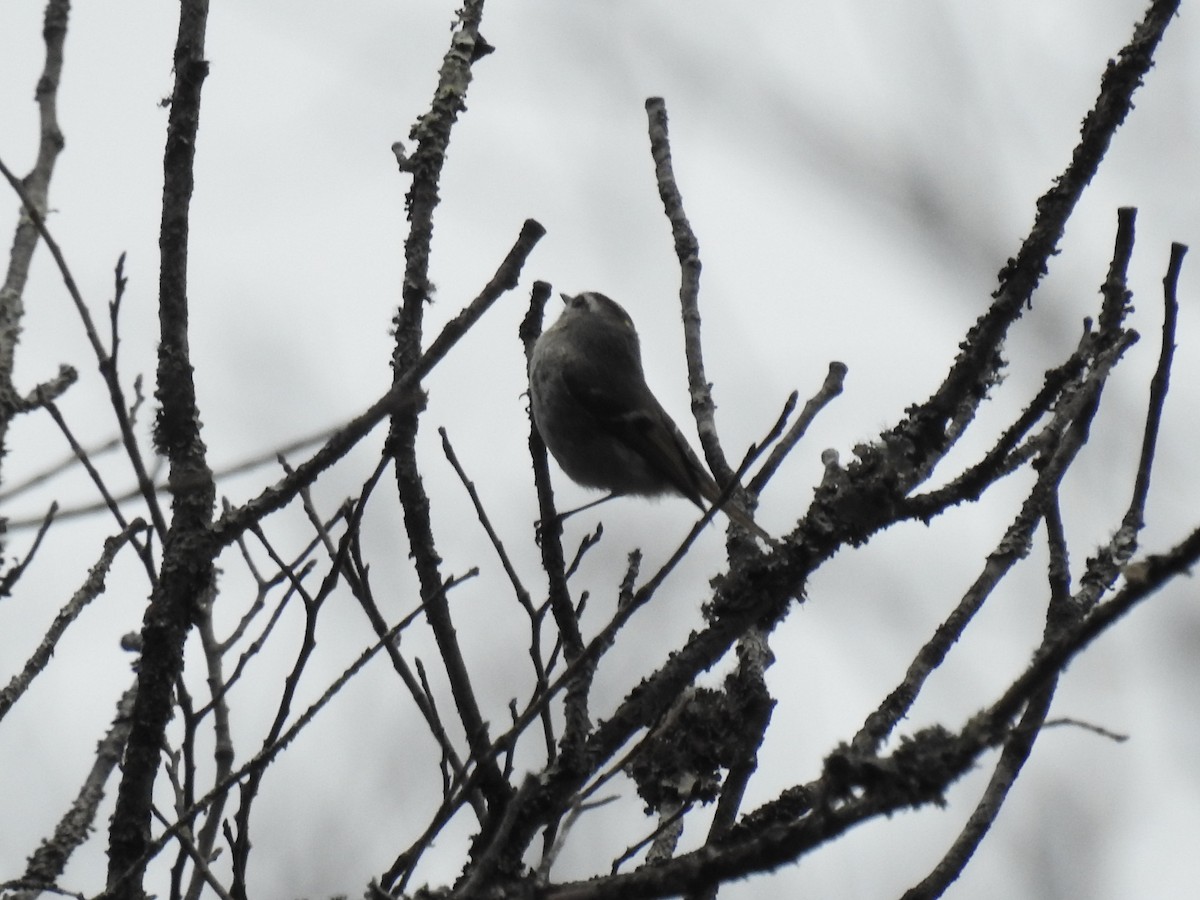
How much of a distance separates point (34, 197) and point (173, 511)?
2025 mm

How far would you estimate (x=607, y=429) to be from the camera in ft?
18.5

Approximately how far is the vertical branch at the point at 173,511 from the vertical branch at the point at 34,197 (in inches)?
54.8

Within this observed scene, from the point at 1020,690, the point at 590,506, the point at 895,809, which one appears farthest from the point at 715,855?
the point at 590,506

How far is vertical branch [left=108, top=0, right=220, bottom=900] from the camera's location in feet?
7.32

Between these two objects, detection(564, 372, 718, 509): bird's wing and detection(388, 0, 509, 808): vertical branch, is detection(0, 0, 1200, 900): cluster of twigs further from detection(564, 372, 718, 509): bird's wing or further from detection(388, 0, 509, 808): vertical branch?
detection(564, 372, 718, 509): bird's wing

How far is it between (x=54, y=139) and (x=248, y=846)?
2660 mm

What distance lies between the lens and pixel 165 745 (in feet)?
7.76

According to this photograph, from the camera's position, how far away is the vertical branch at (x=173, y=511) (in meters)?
2.23

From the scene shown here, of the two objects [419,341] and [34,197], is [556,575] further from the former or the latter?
[34,197]

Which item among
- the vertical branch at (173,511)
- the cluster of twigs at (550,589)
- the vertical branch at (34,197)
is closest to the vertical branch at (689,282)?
the cluster of twigs at (550,589)

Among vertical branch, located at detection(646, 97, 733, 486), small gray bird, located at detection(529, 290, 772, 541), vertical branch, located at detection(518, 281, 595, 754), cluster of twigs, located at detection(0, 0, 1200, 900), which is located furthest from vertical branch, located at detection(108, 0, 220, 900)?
small gray bird, located at detection(529, 290, 772, 541)

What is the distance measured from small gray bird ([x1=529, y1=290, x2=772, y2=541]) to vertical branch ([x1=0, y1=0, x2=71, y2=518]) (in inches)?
78.6

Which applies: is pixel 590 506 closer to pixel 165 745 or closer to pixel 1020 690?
pixel 165 745

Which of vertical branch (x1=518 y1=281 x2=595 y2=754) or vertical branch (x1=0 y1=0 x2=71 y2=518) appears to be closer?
vertical branch (x1=518 y1=281 x2=595 y2=754)
